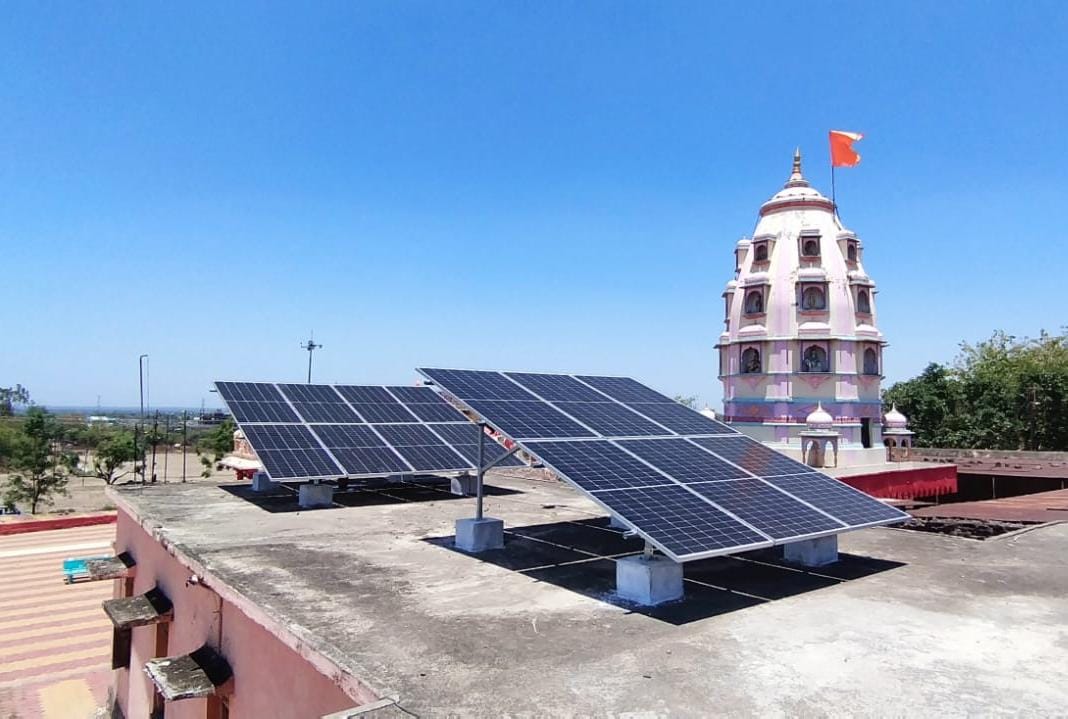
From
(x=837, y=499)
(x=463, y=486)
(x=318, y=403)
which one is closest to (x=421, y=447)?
(x=463, y=486)

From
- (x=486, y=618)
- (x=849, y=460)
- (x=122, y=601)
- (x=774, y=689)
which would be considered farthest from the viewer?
(x=849, y=460)

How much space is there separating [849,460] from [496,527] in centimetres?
3006

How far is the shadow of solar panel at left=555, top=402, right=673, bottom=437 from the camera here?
11.7m

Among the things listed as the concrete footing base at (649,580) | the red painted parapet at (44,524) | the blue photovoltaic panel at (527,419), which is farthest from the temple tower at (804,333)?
the red painted parapet at (44,524)

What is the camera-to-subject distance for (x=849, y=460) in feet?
118

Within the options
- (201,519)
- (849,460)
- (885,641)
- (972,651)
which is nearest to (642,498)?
(885,641)

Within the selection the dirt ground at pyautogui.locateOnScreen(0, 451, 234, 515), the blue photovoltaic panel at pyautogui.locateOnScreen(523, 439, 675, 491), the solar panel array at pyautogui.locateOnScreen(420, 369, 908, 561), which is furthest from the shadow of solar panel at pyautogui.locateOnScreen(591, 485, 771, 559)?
the dirt ground at pyautogui.locateOnScreen(0, 451, 234, 515)

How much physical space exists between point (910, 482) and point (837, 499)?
26.8 metres

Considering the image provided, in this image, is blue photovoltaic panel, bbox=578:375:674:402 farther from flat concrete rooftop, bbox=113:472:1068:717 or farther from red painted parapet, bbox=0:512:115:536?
red painted parapet, bbox=0:512:115:536

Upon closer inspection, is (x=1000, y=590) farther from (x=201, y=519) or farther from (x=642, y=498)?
(x=201, y=519)

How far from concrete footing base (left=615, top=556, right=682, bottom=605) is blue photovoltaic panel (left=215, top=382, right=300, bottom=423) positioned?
461 inches

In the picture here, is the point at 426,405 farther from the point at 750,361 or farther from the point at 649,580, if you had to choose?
the point at 750,361

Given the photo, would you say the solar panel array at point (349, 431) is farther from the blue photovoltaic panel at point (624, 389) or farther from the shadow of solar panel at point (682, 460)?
the shadow of solar panel at point (682, 460)

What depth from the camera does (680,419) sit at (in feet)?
44.4
